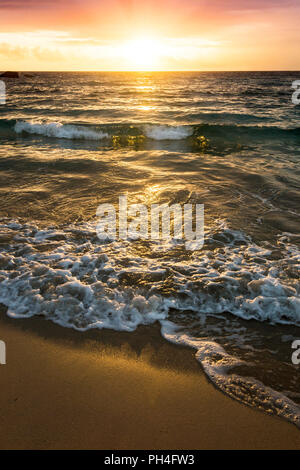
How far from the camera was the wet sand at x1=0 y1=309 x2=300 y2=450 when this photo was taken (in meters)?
2.05

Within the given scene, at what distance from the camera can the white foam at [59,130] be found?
1406 cm

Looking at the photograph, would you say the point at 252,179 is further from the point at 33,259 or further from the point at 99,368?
the point at 99,368

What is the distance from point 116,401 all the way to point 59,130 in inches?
558

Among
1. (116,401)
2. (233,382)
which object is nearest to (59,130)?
(116,401)

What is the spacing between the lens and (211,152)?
1125cm

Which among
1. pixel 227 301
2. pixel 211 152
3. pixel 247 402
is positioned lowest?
pixel 247 402

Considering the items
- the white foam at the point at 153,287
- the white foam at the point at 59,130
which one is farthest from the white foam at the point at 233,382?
the white foam at the point at 59,130

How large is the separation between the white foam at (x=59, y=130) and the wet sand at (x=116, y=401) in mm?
12577

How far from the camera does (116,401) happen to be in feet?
7.57

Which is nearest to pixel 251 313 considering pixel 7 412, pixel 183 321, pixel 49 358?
pixel 183 321

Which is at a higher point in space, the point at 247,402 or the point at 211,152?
the point at 211,152

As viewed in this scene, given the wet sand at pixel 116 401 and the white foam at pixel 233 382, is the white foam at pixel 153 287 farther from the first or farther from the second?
the wet sand at pixel 116 401

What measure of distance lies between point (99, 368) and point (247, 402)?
1.25 meters

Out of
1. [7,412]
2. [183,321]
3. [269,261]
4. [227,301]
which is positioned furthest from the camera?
[269,261]
